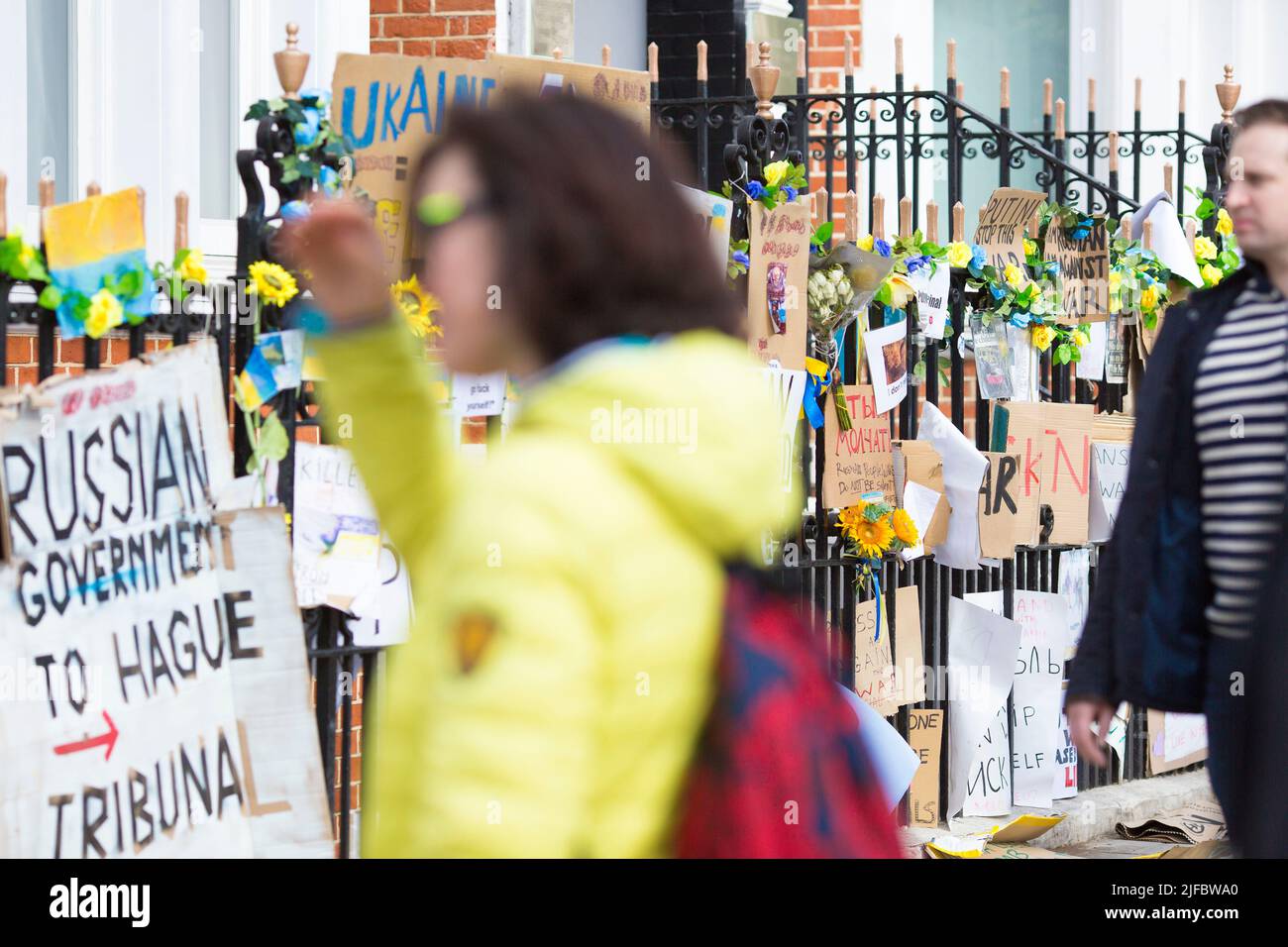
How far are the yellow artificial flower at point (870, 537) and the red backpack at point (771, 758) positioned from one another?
425cm

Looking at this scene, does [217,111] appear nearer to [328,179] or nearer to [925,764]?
[328,179]

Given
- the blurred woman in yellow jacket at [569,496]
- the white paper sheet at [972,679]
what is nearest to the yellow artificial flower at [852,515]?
the white paper sheet at [972,679]

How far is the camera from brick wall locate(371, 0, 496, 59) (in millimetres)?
7469

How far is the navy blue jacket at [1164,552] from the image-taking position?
3588 mm

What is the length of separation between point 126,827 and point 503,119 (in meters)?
2.31

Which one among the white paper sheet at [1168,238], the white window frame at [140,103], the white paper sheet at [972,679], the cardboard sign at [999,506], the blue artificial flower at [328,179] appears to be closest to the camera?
the blue artificial flower at [328,179]

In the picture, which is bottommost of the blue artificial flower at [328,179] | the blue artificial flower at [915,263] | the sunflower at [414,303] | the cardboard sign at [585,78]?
the sunflower at [414,303]

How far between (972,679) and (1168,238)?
2234mm

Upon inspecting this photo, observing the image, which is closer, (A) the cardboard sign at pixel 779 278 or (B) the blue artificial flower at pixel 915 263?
(A) the cardboard sign at pixel 779 278

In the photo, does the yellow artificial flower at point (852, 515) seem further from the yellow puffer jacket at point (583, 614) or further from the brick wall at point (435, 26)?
the yellow puffer jacket at point (583, 614)

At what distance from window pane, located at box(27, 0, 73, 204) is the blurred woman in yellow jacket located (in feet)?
14.0

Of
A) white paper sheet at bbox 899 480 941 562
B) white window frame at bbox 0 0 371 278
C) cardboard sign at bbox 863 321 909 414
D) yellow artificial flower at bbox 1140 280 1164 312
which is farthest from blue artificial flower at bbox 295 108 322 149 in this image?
yellow artificial flower at bbox 1140 280 1164 312

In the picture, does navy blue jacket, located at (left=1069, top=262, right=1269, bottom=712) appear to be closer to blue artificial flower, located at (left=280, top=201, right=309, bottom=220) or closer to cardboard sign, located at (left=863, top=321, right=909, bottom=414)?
blue artificial flower, located at (left=280, top=201, right=309, bottom=220)
